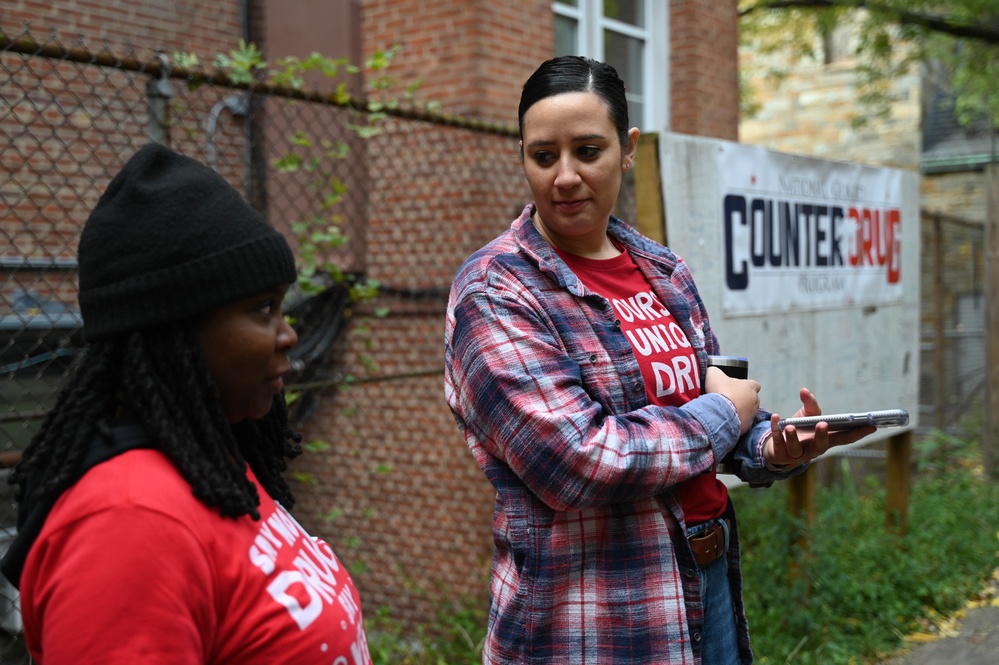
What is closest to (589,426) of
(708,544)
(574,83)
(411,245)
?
(708,544)

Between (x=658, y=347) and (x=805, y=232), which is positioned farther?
(x=805, y=232)

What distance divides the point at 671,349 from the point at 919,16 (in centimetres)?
985

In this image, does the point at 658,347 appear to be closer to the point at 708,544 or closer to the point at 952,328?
the point at 708,544

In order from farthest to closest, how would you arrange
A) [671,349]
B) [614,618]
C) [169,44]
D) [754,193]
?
[169,44] < [754,193] < [671,349] < [614,618]

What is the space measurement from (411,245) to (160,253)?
490cm

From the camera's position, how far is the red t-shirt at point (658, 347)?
7.07ft

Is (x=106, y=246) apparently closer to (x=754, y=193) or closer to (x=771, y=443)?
(x=771, y=443)

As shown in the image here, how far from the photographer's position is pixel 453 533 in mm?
5910

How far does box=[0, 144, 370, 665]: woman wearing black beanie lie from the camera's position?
1167 mm

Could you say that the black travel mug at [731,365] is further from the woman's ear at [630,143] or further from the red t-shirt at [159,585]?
the red t-shirt at [159,585]

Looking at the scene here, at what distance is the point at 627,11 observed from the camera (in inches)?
312

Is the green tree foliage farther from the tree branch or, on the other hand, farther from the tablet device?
the tablet device

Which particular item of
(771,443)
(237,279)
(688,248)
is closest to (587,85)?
(771,443)

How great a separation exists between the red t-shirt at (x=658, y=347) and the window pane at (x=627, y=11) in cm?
591
